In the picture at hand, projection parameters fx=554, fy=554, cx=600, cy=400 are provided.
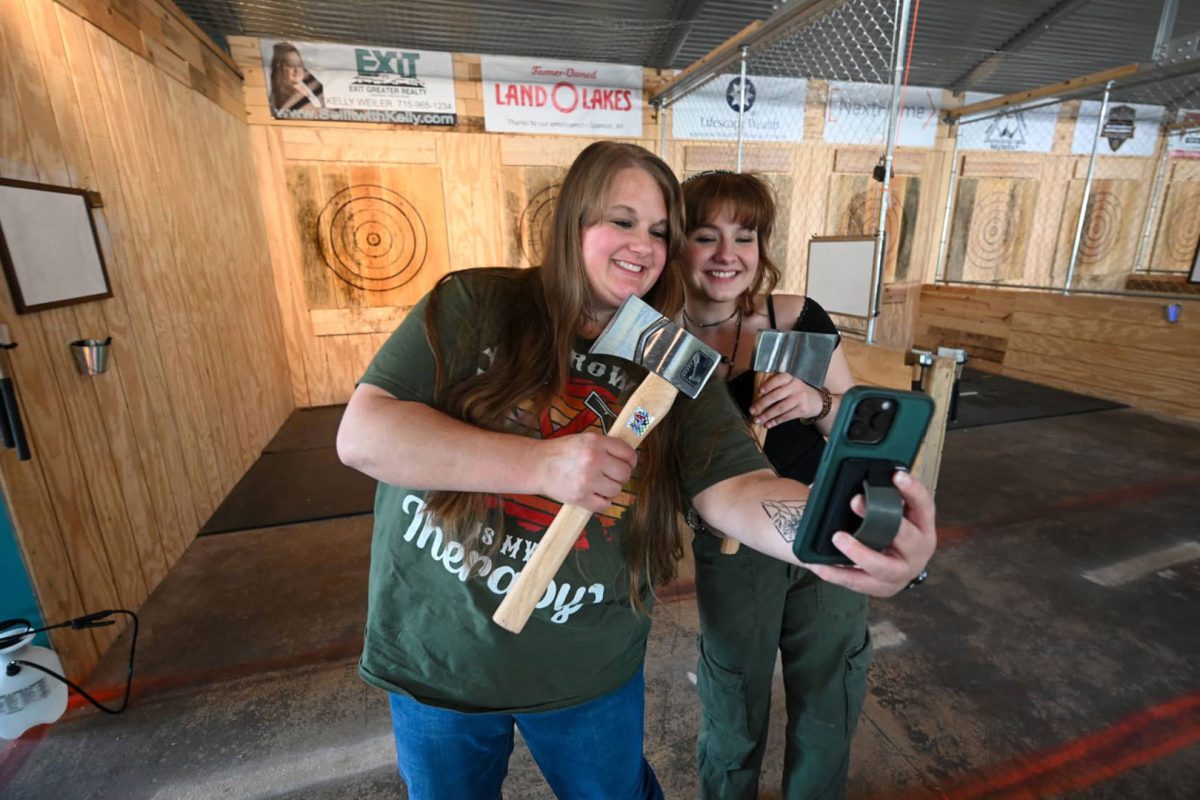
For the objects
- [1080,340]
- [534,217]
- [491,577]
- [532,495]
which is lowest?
[1080,340]

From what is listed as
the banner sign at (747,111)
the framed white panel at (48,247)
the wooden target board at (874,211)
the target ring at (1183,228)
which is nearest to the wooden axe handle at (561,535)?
the framed white panel at (48,247)

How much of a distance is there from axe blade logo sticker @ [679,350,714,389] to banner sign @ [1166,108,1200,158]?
959cm

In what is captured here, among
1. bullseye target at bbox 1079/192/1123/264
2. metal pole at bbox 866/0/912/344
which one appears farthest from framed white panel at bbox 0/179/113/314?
bullseye target at bbox 1079/192/1123/264

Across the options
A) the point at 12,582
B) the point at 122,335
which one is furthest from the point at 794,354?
the point at 122,335

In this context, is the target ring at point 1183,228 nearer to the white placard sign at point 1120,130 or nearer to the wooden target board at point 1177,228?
the wooden target board at point 1177,228

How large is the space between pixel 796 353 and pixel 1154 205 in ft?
27.7

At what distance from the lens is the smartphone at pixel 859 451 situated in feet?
1.66

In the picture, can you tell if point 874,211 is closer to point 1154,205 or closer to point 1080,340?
point 1080,340

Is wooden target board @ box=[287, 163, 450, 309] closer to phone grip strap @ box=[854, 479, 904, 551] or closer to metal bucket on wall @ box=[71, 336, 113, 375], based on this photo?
metal bucket on wall @ box=[71, 336, 113, 375]

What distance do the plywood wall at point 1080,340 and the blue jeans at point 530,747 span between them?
560 cm

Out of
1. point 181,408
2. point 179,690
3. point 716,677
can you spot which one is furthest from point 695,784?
point 181,408

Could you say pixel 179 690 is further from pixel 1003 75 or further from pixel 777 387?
pixel 1003 75

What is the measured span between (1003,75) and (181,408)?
26.5ft

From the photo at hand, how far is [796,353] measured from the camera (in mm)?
1067
